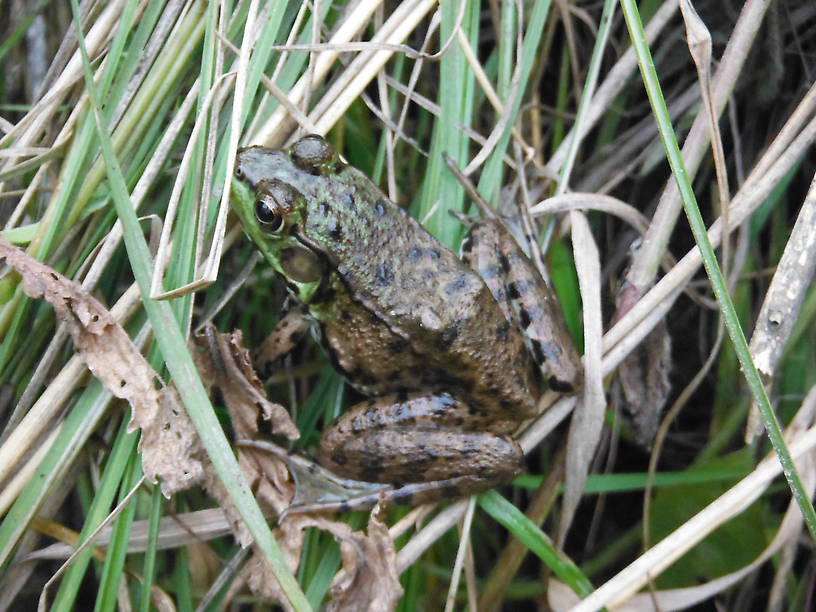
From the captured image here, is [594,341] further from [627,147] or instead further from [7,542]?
[7,542]

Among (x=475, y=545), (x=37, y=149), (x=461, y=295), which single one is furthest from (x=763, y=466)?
(x=37, y=149)

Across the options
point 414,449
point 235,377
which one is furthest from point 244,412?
point 414,449

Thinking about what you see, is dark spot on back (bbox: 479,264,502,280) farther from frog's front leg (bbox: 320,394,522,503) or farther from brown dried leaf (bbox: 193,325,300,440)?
brown dried leaf (bbox: 193,325,300,440)

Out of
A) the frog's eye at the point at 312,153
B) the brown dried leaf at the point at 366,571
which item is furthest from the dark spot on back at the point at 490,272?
the brown dried leaf at the point at 366,571

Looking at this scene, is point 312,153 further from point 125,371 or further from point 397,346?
point 125,371

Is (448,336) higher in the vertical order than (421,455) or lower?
higher
